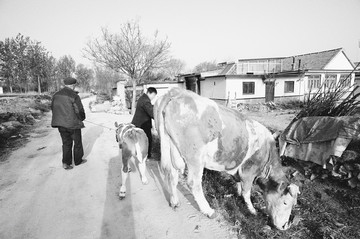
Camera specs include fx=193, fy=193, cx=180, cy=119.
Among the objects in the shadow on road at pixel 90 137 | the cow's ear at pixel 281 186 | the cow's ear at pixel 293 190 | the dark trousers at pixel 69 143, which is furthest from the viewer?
the shadow on road at pixel 90 137

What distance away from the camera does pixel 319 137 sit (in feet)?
12.5

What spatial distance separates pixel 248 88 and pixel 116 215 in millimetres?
19739

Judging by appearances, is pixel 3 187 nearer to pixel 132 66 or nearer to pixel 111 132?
pixel 111 132

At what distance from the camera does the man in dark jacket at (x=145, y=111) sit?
15.0 feet

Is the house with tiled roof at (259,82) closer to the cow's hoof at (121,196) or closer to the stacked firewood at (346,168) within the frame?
the stacked firewood at (346,168)

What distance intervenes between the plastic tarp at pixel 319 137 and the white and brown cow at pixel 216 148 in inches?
56.3

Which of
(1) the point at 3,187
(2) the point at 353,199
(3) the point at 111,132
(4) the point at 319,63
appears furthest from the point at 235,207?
(4) the point at 319,63

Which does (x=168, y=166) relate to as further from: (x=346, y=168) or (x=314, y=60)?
(x=314, y=60)

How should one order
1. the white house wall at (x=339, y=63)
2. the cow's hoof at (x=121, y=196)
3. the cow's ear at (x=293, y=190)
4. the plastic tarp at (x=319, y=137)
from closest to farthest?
1. the cow's ear at (x=293, y=190)
2. the cow's hoof at (x=121, y=196)
3. the plastic tarp at (x=319, y=137)
4. the white house wall at (x=339, y=63)

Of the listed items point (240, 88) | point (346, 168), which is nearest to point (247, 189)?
point (346, 168)

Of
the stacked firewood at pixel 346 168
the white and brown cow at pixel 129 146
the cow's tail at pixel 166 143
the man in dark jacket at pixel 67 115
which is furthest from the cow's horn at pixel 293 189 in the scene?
the man in dark jacket at pixel 67 115

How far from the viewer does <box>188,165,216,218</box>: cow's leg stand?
2842 millimetres

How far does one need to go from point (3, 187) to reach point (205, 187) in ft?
13.3

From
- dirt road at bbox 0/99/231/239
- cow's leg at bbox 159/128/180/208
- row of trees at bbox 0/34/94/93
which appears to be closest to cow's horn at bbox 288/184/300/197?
dirt road at bbox 0/99/231/239
